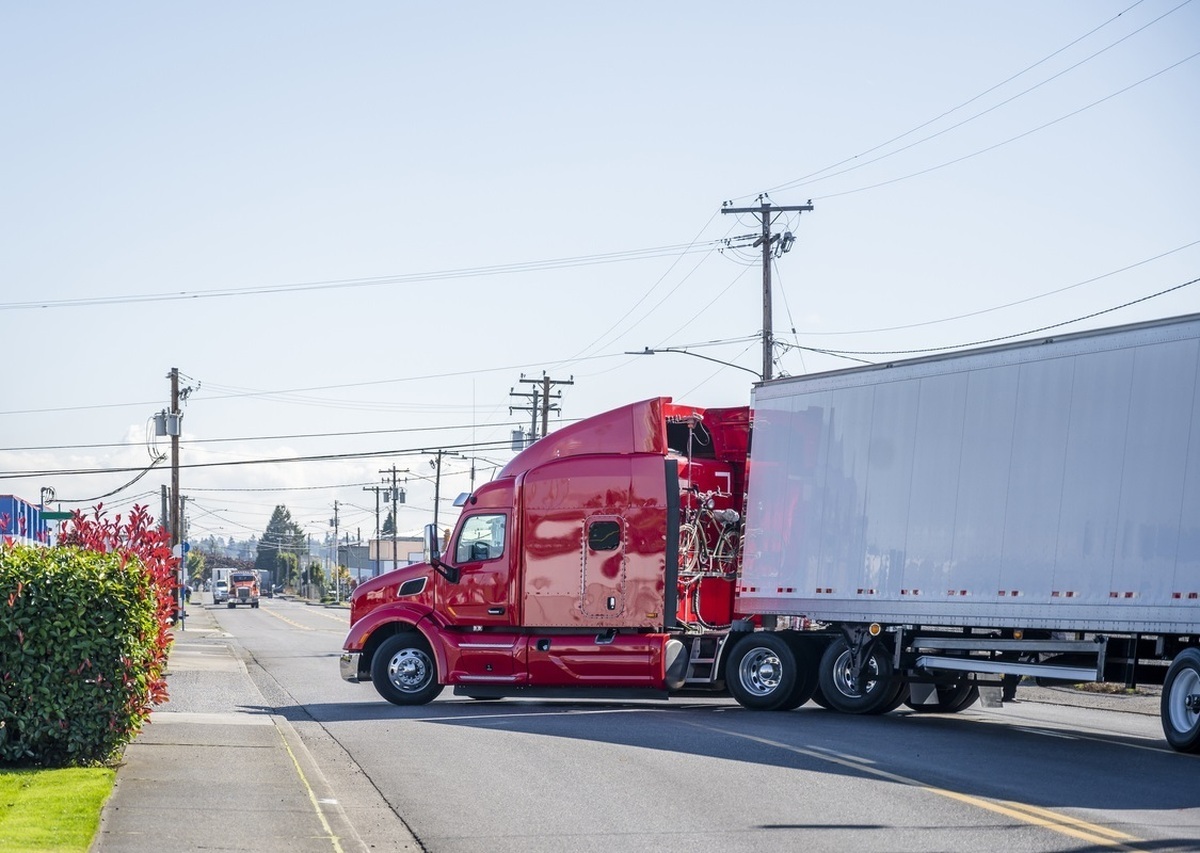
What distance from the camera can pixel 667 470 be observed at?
62.7 feet

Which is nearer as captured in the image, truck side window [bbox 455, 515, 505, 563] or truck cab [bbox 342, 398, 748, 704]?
truck cab [bbox 342, 398, 748, 704]

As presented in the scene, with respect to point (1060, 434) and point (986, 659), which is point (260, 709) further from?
point (1060, 434)

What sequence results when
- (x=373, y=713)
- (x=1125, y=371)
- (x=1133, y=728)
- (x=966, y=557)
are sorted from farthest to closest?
(x=373, y=713) → (x=1133, y=728) → (x=966, y=557) → (x=1125, y=371)

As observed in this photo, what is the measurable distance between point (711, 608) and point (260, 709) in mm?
5944

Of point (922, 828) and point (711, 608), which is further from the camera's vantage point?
point (711, 608)

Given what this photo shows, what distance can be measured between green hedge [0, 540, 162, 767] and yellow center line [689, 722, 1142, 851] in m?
5.93

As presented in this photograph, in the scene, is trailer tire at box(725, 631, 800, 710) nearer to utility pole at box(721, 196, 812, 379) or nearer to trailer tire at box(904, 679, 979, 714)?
trailer tire at box(904, 679, 979, 714)

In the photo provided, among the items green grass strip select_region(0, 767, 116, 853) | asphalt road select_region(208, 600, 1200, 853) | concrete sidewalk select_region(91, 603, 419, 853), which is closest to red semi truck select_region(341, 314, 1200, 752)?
asphalt road select_region(208, 600, 1200, 853)

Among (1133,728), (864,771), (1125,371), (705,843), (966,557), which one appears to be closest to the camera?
(705,843)

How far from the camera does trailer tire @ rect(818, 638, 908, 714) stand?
17453mm

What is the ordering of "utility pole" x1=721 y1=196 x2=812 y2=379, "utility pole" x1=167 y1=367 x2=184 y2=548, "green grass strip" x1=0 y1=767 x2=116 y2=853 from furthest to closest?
1. "utility pole" x1=167 y1=367 x2=184 y2=548
2. "utility pole" x1=721 y1=196 x2=812 y2=379
3. "green grass strip" x1=0 y1=767 x2=116 y2=853

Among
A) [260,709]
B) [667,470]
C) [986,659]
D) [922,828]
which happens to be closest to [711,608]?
[667,470]

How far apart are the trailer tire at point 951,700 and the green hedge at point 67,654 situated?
1042 cm

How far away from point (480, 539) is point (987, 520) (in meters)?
7.26
